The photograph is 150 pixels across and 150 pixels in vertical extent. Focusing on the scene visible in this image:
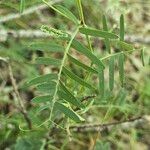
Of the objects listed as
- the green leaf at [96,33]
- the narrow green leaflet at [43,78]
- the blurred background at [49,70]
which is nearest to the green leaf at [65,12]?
the green leaf at [96,33]

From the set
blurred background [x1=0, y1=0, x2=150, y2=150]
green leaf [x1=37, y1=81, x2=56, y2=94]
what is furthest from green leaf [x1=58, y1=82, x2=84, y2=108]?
blurred background [x1=0, y1=0, x2=150, y2=150]

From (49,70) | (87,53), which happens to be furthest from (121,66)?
(49,70)

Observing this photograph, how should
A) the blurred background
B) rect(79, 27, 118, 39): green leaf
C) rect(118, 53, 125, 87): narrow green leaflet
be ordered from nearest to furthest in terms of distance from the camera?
rect(79, 27, 118, 39): green leaf < rect(118, 53, 125, 87): narrow green leaflet < the blurred background

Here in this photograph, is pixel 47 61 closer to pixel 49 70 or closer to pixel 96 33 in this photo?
pixel 96 33

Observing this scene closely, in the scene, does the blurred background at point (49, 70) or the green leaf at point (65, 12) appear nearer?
the green leaf at point (65, 12)

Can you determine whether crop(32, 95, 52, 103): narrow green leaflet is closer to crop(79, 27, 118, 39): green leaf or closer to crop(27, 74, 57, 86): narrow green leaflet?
crop(27, 74, 57, 86): narrow green leaflet

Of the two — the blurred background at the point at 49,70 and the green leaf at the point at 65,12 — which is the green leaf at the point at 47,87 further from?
the blurred background at the point at 49,70
